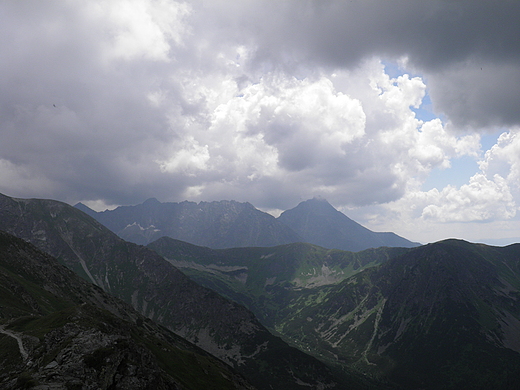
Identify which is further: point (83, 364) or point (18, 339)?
point (18, 339)

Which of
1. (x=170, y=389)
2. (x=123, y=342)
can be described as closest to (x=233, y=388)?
(x=170, y=389)

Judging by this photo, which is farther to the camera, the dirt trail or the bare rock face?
the dirt trail

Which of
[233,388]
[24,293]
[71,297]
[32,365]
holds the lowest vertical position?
[233,388]

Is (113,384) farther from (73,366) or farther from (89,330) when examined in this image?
(89,330)

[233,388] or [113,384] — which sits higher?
[113,384]

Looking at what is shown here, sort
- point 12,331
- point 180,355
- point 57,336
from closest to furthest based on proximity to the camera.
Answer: point 57,336 < point 12,331 < point 180,355

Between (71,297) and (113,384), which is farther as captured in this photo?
(71,297)

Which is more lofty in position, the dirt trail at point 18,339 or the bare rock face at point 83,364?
the bare rock face at point 83,364

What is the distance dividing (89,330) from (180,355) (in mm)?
88268

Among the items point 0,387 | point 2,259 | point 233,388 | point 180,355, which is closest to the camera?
point 0,387

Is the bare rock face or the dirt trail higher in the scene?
the bare rock face

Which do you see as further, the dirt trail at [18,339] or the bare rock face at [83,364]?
the dirt trail at [18,339]

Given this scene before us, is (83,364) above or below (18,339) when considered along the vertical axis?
above

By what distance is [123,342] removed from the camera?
208 ft
